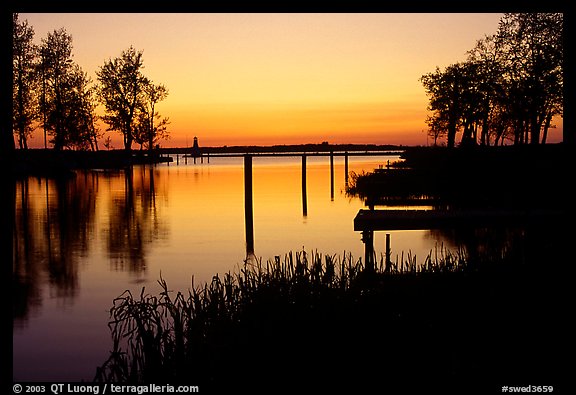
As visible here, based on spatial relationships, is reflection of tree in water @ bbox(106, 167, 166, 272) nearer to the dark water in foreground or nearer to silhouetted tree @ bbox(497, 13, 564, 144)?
the dark water in foreground

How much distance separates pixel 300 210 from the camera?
111 ft

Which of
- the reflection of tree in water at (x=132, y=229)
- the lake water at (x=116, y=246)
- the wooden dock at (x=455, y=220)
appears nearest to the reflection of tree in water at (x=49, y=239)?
the lake water at (x=116, y=246)

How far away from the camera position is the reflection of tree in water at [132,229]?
20156 millimetres

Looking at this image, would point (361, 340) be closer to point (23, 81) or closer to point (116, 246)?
point (116, 246)

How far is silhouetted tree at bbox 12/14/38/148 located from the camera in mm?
55562

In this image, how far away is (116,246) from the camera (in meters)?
22.8

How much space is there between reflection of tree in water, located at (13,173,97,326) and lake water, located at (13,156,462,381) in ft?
0.12

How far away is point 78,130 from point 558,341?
64.6 metres

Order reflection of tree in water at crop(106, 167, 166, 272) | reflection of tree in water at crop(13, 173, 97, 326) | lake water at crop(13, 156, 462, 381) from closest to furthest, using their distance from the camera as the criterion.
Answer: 1. lake water at crop(13, 156, 462, 381)
2. reflection of tree in water at crop(13, 173, 97, 326)
3. reflection of tree in water at crop(106, 167, 166, 272)

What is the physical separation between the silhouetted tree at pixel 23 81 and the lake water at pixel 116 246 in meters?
14.6

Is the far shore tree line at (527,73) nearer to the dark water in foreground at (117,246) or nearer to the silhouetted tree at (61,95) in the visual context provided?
the dark water in foreground at (117,246)

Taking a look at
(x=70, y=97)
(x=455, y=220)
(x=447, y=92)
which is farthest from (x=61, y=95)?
(x=455, y=220)

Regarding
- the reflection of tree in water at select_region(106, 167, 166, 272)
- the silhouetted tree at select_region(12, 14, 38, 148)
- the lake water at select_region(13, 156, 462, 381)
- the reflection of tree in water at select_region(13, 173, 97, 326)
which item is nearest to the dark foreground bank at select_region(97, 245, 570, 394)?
the lake water at select_region(13, 156, 462, 381)

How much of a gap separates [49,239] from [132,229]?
413cm
